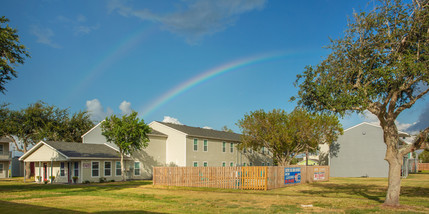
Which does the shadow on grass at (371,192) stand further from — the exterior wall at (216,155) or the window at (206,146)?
the window at (206,146)

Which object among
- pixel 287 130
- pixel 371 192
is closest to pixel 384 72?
pixel 371 192

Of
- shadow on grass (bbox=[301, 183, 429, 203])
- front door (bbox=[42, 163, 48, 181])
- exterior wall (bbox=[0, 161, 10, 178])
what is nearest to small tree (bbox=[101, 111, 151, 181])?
front door (bbox=[42, 163, 48, 181])

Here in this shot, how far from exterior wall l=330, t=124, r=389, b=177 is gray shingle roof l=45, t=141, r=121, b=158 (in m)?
32.5

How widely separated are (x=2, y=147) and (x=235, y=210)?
55.7 metres

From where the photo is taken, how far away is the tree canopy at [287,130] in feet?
141

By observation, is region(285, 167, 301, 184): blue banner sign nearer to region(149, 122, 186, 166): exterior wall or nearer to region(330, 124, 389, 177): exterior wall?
region(149, 122, 186, 166): exterior wall

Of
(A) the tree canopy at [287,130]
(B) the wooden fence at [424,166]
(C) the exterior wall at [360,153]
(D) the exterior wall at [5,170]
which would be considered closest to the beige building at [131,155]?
(A) the tree canopy at [287,130]

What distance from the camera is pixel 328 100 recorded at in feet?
61.0

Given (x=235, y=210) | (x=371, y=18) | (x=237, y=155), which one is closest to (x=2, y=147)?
(x=237, y=155)

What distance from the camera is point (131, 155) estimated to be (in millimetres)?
41281

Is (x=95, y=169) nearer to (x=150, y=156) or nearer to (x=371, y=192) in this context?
(x=150, y=156)

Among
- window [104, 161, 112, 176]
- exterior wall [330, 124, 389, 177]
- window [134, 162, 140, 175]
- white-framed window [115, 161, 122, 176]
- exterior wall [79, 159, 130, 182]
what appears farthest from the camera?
exterior wall [330, 124, 389, 177]

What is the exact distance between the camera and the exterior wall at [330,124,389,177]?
169ft

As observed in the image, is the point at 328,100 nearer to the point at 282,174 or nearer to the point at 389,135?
the point at 389,135
